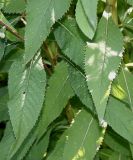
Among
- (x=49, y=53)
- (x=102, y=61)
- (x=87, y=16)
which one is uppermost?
(x=87, y=16)

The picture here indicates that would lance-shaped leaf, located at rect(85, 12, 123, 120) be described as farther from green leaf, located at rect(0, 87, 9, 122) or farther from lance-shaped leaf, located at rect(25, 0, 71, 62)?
green leaf, located at rect(0, 87, 9, 122)

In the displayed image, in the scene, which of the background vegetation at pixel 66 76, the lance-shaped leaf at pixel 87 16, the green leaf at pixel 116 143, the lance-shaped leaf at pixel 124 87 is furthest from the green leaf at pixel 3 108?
the lance-shaped leaf at pixel 87 16

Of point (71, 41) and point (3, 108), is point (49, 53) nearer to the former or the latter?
point (71, 41)

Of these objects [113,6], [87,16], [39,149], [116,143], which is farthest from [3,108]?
[87,16]

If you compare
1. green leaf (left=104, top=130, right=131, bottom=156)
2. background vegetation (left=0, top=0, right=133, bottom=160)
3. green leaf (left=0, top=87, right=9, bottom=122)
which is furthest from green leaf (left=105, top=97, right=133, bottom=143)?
green leaf (left=0, top=87, right=9, bottom=122)

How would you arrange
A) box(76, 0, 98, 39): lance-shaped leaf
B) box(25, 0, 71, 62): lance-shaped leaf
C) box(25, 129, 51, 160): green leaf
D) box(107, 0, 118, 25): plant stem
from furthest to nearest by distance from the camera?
box(25, 129, 51, 160): green leaf → box(107, 0, 118, 25): plant stem → box(25, 0, 71, 62): lance-shaped leaf → box(76, 0, 98, 39): lance-shaped leaf

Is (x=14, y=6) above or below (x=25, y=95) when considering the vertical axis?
above
